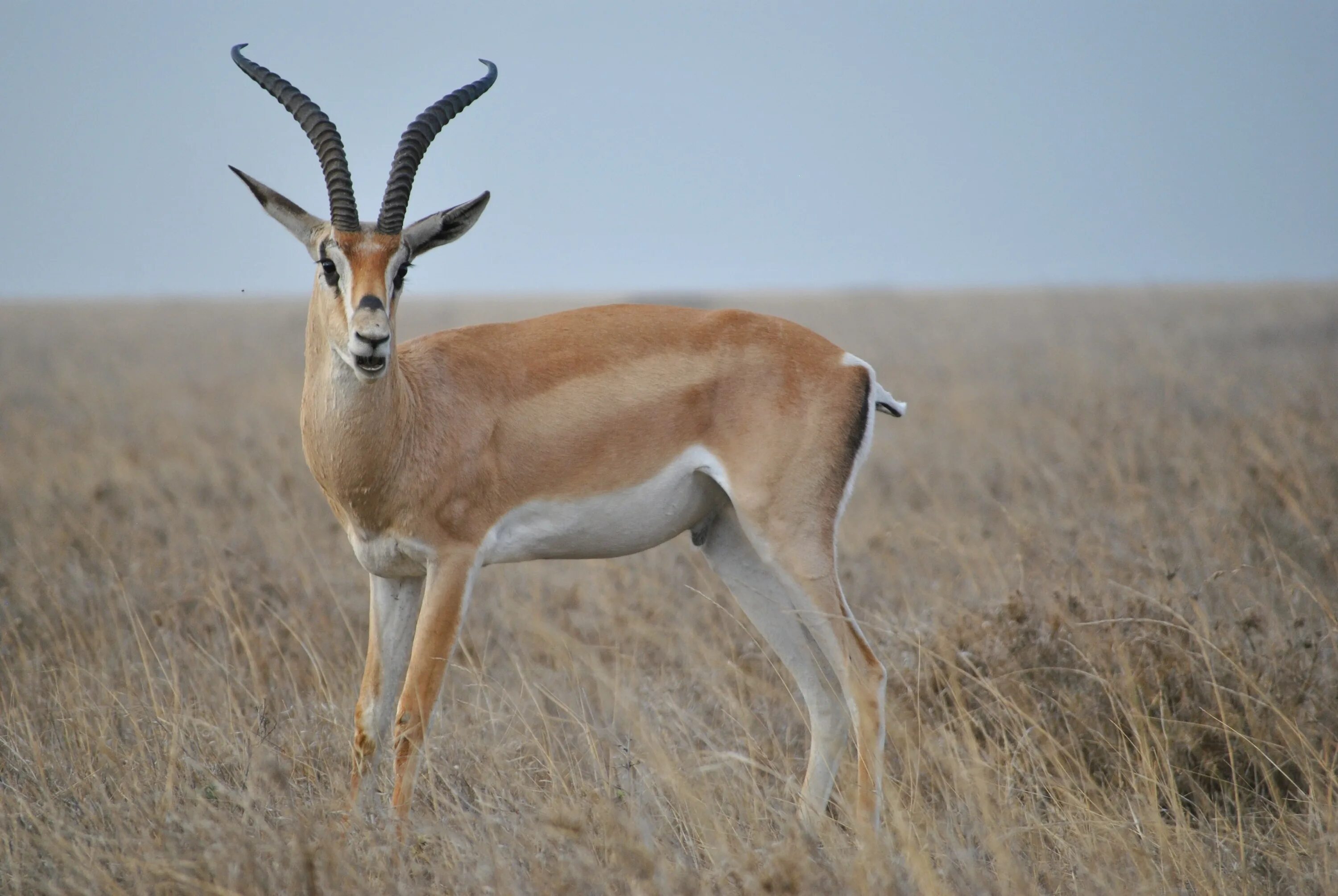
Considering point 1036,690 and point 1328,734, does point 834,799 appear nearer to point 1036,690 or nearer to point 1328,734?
point 1036,690

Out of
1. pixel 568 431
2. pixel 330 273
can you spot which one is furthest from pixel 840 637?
pixel 330 273

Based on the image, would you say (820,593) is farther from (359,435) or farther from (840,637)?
(359,435)

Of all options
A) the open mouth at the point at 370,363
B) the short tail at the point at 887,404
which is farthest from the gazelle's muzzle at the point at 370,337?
the short tail at the point at 887,404

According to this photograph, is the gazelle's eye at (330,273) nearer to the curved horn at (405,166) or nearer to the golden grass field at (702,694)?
the curved horn at (405,166)

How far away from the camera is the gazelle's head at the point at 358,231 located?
4074 mm

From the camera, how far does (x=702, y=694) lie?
5.75m

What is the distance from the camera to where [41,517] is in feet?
28.1

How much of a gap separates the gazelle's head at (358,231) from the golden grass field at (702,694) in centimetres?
130

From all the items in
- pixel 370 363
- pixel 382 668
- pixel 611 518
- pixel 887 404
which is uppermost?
pixel 370 363

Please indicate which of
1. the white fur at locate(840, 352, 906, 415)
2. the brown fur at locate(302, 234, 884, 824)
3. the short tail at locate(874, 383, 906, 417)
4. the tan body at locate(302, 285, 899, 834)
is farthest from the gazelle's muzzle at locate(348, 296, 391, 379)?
the short tail at locate(874, 383, 906, 417)

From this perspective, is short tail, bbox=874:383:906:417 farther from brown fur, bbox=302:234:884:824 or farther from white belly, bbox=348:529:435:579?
white belly, bbox=348:529:435:579

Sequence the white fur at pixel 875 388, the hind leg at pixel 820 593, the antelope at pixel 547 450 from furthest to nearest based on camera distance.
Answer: the white fur at pixel 875 388 < the hind leg at pixel 820 593 < the antelope at pixel 547 450

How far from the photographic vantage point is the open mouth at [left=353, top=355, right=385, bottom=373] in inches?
156

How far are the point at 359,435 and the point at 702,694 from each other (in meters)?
2.32
